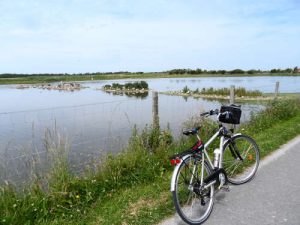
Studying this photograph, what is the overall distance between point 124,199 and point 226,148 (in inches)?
69.8

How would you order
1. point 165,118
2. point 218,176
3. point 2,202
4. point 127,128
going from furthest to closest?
1. point 165,118
2. point 127,128
3. point 218,176
4. point 2,202

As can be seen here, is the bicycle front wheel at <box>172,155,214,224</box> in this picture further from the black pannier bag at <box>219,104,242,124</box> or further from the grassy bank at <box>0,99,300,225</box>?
the black pannier bag at <box>219,104,242,124</box>

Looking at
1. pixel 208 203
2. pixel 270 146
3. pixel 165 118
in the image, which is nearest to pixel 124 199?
pixel 208 203

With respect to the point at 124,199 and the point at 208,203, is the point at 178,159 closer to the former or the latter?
the point at 208,203

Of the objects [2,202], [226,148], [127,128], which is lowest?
[127,128]

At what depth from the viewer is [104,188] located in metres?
5.09

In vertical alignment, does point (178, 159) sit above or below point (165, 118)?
above

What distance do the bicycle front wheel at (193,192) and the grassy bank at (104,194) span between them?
289 millimetres

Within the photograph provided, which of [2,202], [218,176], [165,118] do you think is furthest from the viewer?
[165,118]

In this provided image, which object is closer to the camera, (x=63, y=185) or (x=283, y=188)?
(x=63, y=185)

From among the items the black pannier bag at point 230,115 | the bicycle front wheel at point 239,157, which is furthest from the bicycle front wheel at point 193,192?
the bicycle front wheel at point 239,157

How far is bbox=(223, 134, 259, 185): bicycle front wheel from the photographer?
525 centimetres

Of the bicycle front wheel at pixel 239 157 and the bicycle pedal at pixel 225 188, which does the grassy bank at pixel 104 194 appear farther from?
the bicycle front wheel at pixel 239 157

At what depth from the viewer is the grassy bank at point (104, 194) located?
4.18m
